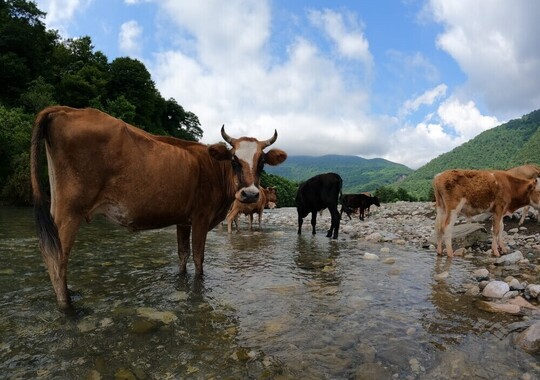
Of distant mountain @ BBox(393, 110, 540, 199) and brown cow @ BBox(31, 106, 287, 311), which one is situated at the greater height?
distant mountain @ BBox(393, 110, 540, 199)

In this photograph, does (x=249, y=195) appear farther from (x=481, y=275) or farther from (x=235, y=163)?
(x=481, y=275)

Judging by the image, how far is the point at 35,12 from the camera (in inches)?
2200

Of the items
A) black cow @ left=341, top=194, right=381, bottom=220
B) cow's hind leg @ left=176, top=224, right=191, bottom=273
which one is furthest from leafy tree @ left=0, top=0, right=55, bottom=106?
cow's hind leg @ left=176, top=224, right=191, bottom=273

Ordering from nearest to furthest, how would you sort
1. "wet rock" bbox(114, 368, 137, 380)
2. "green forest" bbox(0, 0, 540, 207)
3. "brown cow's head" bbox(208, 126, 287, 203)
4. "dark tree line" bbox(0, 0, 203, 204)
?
1. "wet rock" bbox(114, 368, 137, 380)
2. "brown cow's head" bbox(208, 126, 287, 203)
3. "dark tree line" bbox(0, 0, 203, 204)
4. "green forest" bbox(0, 0, 540, 207)

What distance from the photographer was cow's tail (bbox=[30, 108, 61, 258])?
4.00 meters

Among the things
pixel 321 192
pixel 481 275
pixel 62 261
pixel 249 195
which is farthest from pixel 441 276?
pixel 321 192

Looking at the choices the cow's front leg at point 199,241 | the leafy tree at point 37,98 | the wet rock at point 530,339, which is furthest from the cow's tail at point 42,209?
the leafy tree at point 37,98

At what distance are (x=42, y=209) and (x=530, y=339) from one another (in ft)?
17.8

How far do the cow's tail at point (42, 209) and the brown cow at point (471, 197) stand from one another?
27.0ft

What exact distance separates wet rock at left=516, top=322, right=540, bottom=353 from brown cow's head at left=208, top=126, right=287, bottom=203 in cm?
346

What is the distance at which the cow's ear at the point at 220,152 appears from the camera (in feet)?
17.5

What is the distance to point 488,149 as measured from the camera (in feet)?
425

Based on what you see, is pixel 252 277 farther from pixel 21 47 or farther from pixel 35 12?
pixel 35 12

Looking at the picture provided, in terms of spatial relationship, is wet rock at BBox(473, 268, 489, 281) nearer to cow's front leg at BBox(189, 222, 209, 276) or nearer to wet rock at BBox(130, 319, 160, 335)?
cow's front leg at BBox(189, 222, 209, 276)
